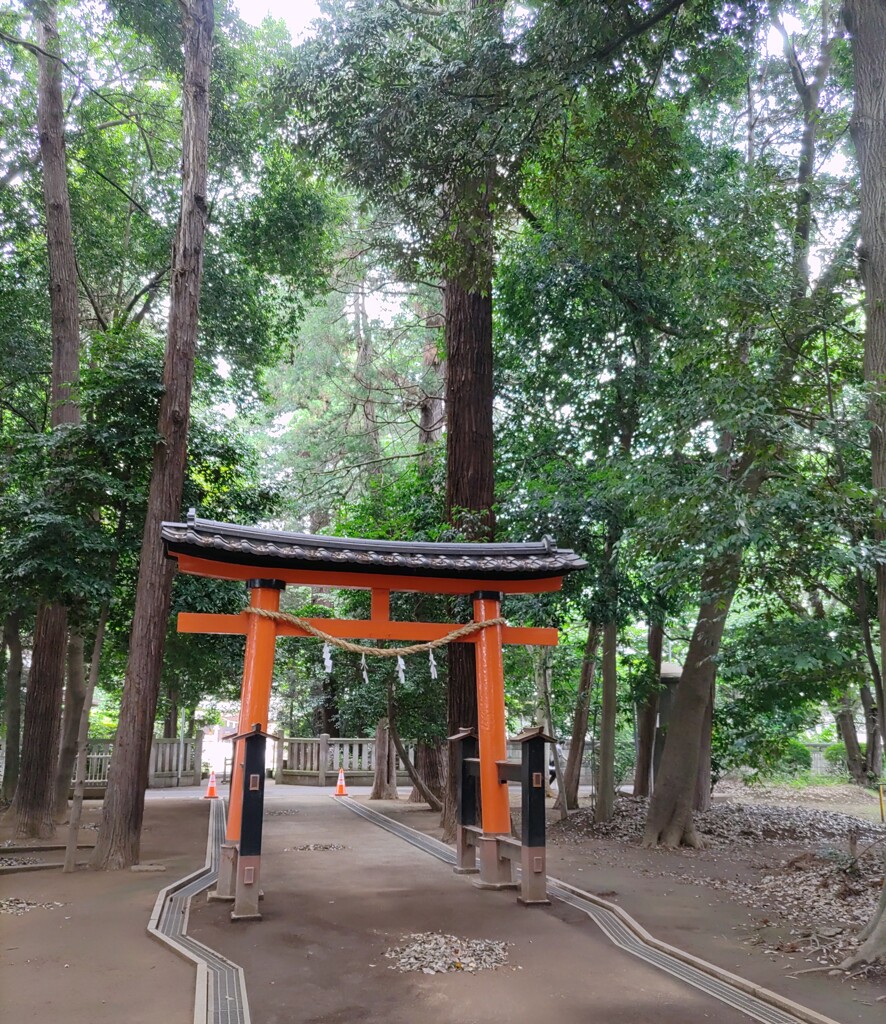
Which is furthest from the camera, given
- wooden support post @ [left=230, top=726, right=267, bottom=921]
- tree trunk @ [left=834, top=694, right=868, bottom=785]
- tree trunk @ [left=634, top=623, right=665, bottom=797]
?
tree trunk @ [left=834, top=694, right=868, bottom=785]

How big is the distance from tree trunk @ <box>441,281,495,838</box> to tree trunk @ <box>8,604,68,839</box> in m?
5.20

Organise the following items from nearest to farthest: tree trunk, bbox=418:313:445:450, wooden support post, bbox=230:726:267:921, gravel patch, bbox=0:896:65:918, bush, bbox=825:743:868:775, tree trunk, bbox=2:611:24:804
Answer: wooden support post, bbox=230:726:267:921
gravel patch, bbox=0:896:65:918
tree trunk, bbox=2:611:24:804
tree trunk, bbox=418:313:445:450
bush, bbox=825:743:868:775

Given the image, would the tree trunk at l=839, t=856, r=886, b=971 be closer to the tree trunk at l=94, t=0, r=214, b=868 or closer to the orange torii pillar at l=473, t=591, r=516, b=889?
the orange torii pillar at l=473, t=591, r=516, b=889

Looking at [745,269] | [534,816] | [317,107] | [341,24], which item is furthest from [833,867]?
[341,24]

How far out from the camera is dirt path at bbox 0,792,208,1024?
4.15 m

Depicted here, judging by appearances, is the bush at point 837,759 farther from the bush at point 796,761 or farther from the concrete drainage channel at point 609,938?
the concrete drainage channel at point 609,938

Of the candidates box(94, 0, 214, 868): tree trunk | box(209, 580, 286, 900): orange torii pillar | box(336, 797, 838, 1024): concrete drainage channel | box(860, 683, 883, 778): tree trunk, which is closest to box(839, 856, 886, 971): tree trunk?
box(336, 797, 838, 1024): concrete drainage channel

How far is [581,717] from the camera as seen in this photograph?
12328mm

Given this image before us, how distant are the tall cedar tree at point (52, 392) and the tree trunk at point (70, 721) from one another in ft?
0.44

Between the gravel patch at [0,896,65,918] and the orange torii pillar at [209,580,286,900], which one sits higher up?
the orange torii pillar at [209,580,286,900]

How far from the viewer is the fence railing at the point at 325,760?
1827cm

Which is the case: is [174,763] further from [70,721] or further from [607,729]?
[607,729]

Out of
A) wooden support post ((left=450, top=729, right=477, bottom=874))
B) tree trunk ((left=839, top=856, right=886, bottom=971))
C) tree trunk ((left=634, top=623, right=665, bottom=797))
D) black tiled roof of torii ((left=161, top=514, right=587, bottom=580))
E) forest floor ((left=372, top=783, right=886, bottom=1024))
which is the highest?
black tiled roof of torii ((left=161, top=514, right=587, bottom=580))

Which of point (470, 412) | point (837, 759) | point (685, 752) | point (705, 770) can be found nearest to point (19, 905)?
point (470, 412)
